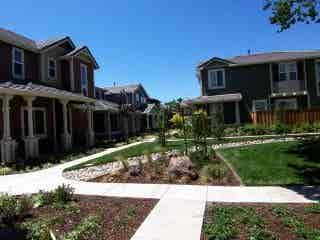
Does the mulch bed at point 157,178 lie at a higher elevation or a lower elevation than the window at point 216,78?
lower

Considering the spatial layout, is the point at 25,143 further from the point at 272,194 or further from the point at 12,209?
the point at 272,194

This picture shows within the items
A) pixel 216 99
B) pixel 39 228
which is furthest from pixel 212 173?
pixel 216 99

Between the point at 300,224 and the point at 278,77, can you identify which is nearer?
the point at 300,224

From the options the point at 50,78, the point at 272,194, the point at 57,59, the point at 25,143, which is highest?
the point at 57,59

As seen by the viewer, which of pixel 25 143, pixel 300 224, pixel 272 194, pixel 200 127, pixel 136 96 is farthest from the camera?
pixel 136 96

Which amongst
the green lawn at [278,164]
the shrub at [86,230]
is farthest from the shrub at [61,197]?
the green lawn at [278,164]

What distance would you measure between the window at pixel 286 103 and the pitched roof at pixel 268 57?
11.5 feet

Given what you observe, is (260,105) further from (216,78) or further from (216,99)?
(216,78)

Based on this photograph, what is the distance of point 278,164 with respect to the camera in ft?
31.4

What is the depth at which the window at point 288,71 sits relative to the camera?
24.5m

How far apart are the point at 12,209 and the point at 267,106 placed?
23000mm

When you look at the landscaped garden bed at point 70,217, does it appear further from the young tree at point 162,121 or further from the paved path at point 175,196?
the young tree at point 162,121

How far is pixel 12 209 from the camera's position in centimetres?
589

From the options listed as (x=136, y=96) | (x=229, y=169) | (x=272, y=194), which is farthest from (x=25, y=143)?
(x=136, y=96)
